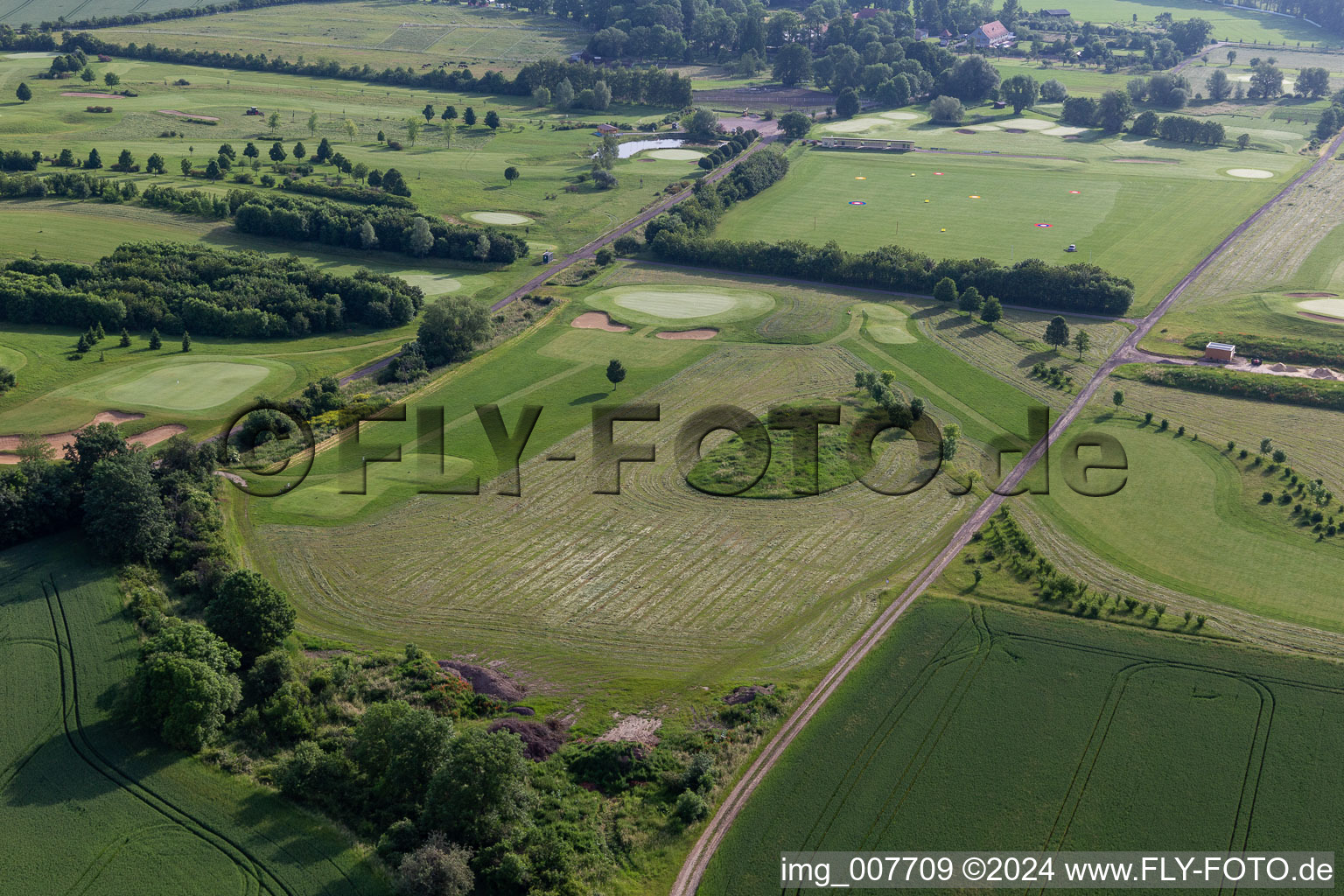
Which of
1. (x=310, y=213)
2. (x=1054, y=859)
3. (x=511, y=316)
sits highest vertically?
(x=310, y=213)

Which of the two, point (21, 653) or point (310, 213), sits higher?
point (310, 213)

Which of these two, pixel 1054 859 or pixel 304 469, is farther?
pixel 304 469

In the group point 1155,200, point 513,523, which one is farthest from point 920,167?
point 513,523

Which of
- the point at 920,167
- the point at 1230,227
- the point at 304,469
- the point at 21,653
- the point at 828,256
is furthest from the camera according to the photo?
the point at 920,167

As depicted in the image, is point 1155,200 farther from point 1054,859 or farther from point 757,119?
point 1054,859

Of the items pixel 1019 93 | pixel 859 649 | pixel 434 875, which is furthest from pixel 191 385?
pixel 1019 93

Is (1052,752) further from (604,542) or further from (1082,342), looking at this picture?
(1082,342)

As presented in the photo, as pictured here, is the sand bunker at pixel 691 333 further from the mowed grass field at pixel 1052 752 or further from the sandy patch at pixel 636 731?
the sandy patch at pixel 636 731

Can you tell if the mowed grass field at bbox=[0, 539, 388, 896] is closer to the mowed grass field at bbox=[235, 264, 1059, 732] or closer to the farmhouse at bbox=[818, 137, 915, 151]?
the mowed grass field at bbox=[235, 264, 1059, 732]

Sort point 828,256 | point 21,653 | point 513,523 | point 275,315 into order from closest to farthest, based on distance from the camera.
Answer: point 21,653 < point 513,523 < point 275,315 < point 828,256
